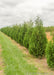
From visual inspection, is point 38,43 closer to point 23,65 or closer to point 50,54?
point 50,54

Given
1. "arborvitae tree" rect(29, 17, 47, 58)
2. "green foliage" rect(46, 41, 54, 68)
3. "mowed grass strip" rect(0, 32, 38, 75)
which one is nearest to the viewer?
"mowed grass strip" rect(0, 32, 38, 75)

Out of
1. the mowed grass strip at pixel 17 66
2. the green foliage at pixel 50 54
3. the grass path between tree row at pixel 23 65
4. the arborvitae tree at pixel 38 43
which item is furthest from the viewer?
the arborvitae tree at pixel 38 43

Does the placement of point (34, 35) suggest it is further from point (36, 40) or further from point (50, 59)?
point (50, 59)

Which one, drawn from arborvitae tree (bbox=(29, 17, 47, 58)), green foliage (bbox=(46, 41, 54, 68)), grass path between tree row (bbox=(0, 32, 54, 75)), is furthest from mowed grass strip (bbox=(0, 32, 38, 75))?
arborvitae tree (bbox=(29, 17, 47, 58))

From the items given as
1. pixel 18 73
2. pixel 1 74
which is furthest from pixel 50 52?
pixel 1 74

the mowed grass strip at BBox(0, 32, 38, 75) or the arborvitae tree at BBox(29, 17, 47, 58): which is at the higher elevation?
the arborvitae tree at BBox(29, 17, 47, 58)

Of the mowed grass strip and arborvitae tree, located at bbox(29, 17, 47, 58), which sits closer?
the mowed grass strip

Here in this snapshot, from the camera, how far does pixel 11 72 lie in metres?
6.40

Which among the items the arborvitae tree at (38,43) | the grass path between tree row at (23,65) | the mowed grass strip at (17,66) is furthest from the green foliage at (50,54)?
the arborvitae tree at (38,43)

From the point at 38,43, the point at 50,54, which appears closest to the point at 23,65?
the point at 50,54

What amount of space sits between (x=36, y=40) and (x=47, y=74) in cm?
409

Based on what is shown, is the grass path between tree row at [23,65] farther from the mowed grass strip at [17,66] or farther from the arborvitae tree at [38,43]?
the arborvitae tree at [38,43]

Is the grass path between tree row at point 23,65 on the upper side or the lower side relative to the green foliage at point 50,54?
lower

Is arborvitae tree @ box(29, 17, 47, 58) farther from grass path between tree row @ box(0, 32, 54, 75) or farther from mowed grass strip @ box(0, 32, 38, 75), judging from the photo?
mowed grass strip @ box(0, 32, 38, 75)
